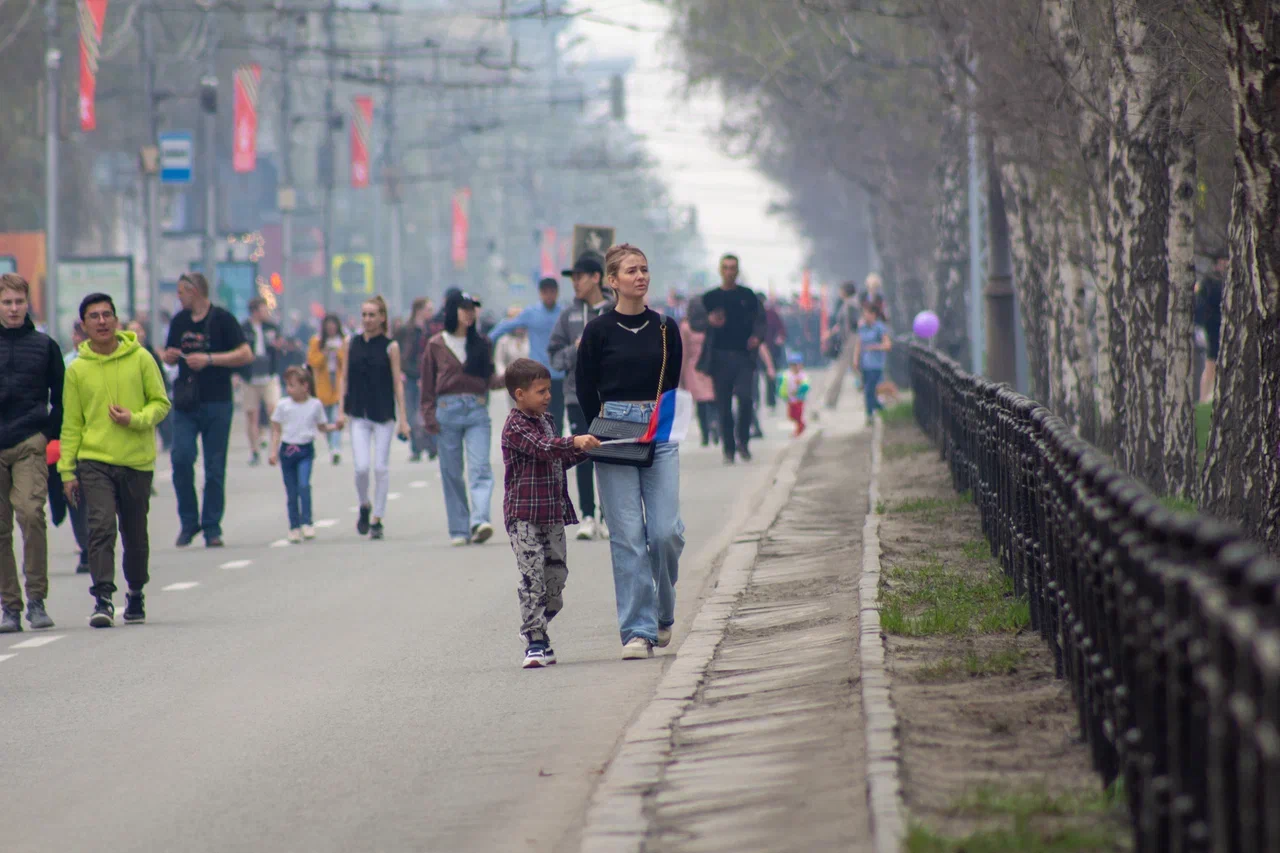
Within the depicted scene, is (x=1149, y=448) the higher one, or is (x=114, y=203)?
(x=114, y=203)

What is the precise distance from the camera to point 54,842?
6.71m

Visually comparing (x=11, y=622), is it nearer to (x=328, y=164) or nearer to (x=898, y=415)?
(x=898, y=415)

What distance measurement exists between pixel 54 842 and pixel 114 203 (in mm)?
60740

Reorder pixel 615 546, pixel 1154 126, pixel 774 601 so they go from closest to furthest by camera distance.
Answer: pixel 615 546 < pixel 774 601 < pixel 1154 126

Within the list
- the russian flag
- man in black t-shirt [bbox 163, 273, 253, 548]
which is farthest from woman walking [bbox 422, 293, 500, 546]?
the russian flag

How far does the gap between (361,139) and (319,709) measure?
4619 cm

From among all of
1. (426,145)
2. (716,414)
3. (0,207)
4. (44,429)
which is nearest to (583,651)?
(44,429)

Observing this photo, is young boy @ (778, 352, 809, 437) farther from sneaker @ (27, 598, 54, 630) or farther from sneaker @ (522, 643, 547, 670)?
sneaker @ (522, 643, 547, 670)

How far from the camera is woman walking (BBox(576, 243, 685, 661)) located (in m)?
9.42

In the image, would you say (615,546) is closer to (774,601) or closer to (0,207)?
(774,601)

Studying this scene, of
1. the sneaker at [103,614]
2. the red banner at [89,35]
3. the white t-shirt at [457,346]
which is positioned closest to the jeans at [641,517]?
the sneaker at [103,614]

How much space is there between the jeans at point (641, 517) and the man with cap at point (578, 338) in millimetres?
4127

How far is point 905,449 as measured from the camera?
73.5ft

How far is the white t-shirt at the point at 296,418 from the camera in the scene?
659 inches
